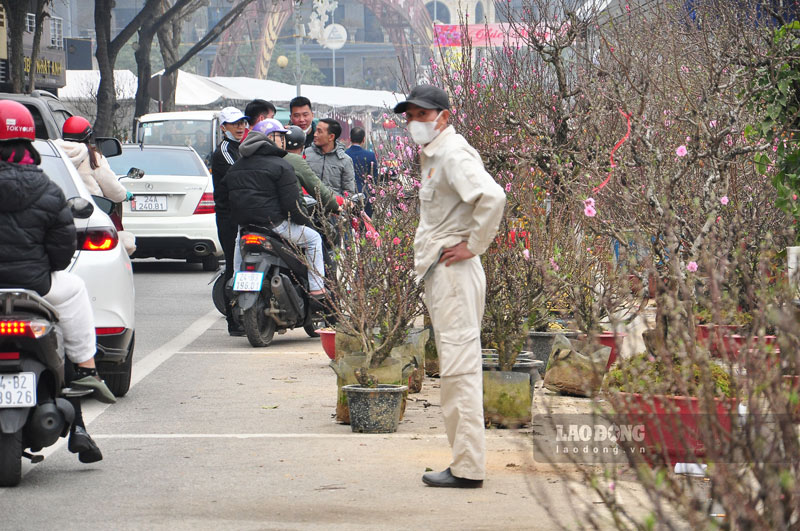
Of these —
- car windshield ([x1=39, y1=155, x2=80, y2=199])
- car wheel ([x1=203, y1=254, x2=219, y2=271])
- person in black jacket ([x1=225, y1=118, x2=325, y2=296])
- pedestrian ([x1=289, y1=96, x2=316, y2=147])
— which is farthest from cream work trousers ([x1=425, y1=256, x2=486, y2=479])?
car wheel ([x1=203, y1=254, x2=219, y2=271])

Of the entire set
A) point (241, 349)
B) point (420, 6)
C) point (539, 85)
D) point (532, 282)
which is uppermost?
point (420, 6)

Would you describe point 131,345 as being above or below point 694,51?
below

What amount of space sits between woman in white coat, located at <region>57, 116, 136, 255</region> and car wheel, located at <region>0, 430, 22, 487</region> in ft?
16.6

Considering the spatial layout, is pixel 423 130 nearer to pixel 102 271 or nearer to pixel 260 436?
pixel 260 436

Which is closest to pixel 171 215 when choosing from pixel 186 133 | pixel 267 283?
pixel 267 283

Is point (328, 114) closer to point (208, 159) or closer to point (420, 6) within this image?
point (208, 159)

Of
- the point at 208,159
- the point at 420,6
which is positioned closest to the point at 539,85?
the point at 208,159

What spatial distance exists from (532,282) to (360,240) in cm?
122

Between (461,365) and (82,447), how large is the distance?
1896mm

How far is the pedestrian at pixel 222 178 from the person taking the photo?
1209cm

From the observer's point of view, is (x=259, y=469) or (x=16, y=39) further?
(x=16, y=39)

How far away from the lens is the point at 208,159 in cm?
2603

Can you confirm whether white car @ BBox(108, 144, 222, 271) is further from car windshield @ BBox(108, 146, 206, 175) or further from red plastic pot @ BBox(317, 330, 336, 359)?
red plastic pot @ BBox(317, 330, 336, 359)

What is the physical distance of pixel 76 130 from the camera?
11.2 meters
